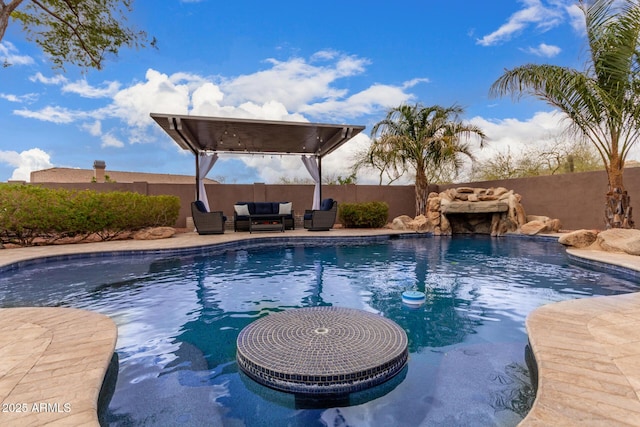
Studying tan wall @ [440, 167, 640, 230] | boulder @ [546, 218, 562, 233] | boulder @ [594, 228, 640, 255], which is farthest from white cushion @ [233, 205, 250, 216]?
tan wall @ [440, 167, 640, 230]

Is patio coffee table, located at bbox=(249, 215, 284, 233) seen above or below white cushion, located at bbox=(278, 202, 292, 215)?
below

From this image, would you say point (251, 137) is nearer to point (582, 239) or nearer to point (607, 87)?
point (607, 87)

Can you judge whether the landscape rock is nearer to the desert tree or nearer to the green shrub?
the green shrub

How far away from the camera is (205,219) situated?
9.82 metres

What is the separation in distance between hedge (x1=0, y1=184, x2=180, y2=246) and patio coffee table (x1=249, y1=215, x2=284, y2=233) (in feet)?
9.55

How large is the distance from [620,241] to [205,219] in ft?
32.4

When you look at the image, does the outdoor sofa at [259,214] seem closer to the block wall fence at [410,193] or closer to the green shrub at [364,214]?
the block wall fence at [410,193]

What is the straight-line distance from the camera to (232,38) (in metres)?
10.0

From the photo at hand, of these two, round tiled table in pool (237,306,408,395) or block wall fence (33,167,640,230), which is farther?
block wall fence (33,167,640,230)

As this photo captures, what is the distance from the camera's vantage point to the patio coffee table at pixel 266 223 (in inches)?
419

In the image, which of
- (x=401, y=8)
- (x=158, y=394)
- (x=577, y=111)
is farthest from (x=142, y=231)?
(x=577, y=111)

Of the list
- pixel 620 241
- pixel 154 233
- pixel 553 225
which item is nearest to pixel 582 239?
pixel 620 241

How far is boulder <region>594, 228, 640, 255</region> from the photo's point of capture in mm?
6130

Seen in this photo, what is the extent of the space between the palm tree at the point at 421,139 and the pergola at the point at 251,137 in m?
2.29
